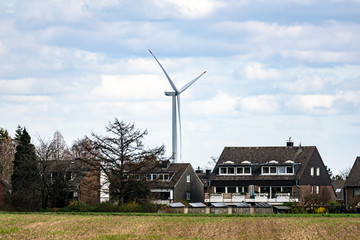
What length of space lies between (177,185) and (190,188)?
472 cm

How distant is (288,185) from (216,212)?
23110 mm

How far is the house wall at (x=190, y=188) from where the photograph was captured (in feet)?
330

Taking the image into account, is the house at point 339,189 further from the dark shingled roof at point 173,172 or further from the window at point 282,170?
the dark shingled roof at point 173,172

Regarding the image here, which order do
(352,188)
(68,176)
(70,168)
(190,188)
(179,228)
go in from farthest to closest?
(190,188) < (70,168) < (352,188) < (68,176) < (179,228)

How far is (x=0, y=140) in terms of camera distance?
14088cm

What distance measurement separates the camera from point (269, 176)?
97.0 metres

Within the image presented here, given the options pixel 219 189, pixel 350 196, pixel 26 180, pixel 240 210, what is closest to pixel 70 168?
pixel 26 180

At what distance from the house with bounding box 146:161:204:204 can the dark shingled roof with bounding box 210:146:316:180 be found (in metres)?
5.01

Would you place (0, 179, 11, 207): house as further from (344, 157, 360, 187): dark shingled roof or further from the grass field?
(344, 157, 360, 187): dark shingled roof

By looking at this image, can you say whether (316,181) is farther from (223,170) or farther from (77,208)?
(77,208)

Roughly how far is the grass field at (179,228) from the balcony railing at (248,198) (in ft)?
102

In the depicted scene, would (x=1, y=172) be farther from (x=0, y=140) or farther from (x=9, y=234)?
(x=9, y=234)

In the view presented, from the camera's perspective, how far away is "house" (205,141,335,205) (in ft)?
308

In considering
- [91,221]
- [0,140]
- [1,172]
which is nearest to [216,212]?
[91,221]
